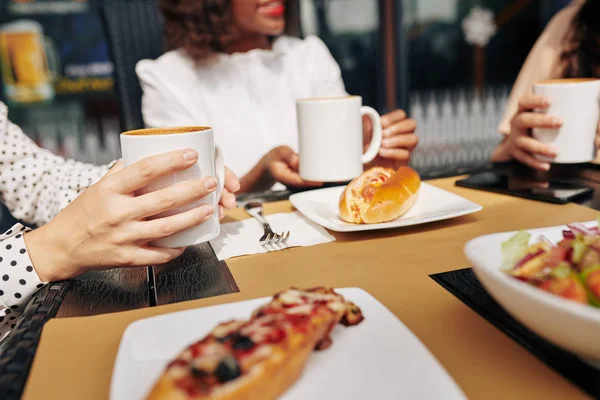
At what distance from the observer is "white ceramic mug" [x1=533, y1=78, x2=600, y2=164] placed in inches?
32.9

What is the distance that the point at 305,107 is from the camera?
876 millimetres

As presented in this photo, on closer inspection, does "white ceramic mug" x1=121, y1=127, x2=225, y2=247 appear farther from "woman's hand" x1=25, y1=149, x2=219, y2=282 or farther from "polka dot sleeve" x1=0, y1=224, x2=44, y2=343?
"polka dot sleeve" x1=0, y1=224, x2=44, y2=343

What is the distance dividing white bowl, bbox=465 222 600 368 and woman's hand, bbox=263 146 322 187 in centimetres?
65

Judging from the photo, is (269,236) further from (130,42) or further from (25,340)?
(130,42)

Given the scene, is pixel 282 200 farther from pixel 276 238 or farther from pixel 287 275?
pixel 287 275

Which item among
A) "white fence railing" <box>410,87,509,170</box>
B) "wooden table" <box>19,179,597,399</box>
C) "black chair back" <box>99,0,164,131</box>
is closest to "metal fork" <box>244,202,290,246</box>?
"wooden table" <box>19,179,597,399</box>

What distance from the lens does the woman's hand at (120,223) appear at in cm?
55

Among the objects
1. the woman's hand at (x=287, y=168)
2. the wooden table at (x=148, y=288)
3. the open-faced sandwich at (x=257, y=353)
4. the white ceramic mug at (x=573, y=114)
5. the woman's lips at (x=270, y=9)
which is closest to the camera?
the open-faced sandwich at (x=257, y=353)

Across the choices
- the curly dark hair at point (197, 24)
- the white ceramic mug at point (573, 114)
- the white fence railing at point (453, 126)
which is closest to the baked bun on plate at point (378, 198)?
the white ceramic mug at point (573, 114)

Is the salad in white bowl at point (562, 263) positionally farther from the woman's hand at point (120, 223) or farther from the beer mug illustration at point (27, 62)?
the beer mug illustration at point (27, 62)

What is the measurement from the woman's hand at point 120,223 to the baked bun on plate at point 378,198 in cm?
24

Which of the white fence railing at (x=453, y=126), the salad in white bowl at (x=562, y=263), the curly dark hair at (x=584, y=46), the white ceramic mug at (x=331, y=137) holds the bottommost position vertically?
the white fence railing at (x=453, y=126)

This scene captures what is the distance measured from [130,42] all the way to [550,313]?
1.41m

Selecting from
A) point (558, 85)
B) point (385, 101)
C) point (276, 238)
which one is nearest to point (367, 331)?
point (276, 238)
